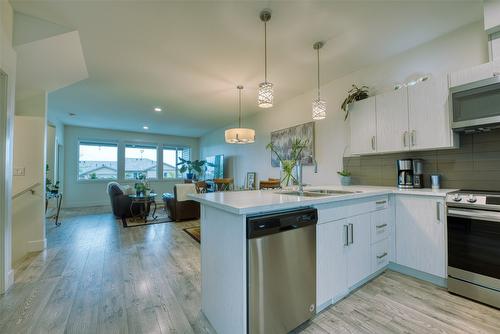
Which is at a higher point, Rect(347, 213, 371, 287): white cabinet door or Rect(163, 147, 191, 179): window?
Rect(163, 147, 191, 179): window

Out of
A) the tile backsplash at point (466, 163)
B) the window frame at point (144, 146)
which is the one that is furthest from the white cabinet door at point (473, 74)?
the window frame at point (144, 146)

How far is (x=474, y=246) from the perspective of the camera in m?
1.77

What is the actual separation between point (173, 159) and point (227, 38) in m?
7.14

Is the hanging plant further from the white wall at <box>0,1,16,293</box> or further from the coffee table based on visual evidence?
the coffee table

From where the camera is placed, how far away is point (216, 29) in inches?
89.0

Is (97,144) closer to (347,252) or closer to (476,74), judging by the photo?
(347,252)

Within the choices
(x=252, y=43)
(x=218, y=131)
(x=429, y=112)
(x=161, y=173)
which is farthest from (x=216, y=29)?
(x=161, y=173)

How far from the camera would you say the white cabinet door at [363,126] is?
2736 mm

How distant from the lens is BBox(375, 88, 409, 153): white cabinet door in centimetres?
243

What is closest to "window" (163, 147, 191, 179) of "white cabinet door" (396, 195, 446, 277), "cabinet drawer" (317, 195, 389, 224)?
"cabinet drawer" (317, 195, 389, 224)

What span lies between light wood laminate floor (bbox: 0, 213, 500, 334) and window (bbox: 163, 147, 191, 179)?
584cm

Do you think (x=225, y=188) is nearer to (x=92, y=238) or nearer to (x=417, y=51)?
(x=92, y=238)

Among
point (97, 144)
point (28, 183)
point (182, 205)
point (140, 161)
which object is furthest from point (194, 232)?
point (97, 144)

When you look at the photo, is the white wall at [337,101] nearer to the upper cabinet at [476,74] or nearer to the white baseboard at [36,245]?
the upper cabinet at [476,74]
